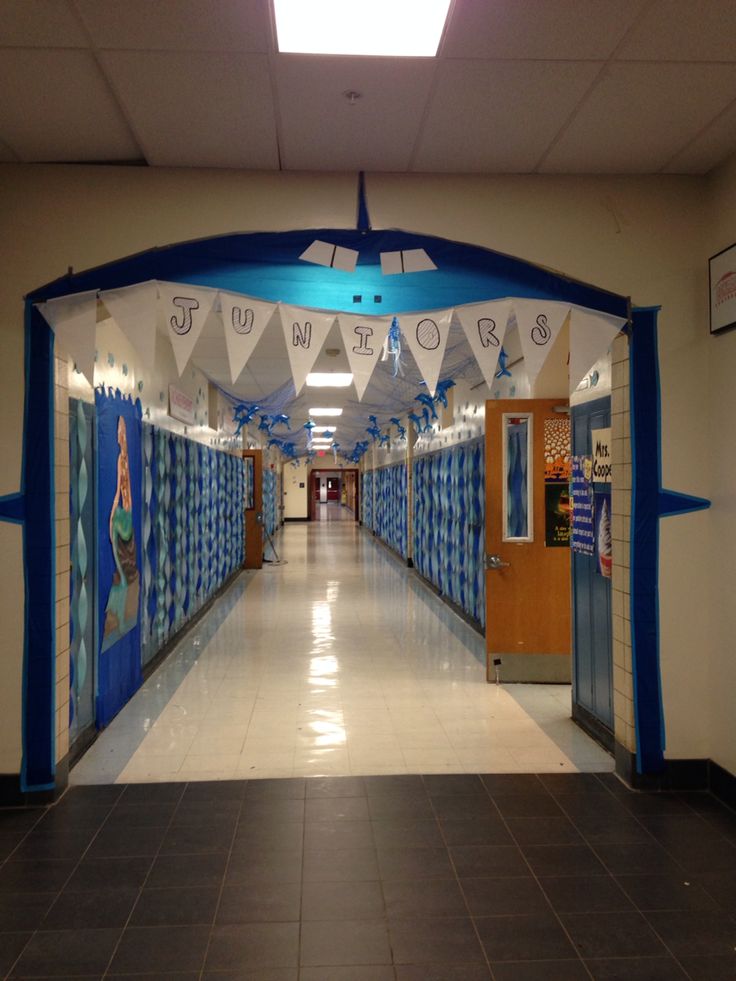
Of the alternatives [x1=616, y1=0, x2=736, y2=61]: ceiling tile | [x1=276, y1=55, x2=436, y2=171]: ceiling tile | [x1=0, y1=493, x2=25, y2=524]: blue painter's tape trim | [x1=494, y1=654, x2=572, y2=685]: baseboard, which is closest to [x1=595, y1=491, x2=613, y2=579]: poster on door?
[x1=494, y1=654, x2=572, y2=685]: baseboard

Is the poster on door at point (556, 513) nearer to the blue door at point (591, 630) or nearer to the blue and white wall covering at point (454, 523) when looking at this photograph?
the blue door at point (591, 630)

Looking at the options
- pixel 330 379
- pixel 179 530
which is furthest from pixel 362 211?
pixel 330 379

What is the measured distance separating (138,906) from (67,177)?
3184 millimetres

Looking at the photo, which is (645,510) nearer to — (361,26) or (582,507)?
(582,507)

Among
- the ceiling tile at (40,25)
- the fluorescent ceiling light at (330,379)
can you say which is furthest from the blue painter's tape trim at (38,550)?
the fluorescent ceiling light at (330,379)

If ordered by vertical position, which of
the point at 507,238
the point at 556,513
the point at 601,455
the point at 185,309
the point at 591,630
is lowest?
the point at 591,630

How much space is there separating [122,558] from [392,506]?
36.8ft

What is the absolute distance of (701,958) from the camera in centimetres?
233

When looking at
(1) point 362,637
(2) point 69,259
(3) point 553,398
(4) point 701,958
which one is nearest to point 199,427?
(1) point 362,637

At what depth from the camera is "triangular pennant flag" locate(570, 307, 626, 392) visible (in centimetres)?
368

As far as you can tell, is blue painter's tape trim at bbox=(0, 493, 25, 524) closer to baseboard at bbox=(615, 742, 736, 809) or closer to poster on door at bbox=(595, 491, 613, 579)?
poster on door at bbox=(595, 491, 613, 579)

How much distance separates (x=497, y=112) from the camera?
300 centimetres

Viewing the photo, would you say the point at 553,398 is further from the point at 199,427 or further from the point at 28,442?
the point at 199,427

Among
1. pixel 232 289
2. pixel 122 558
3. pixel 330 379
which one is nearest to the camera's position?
pixel 232 289
